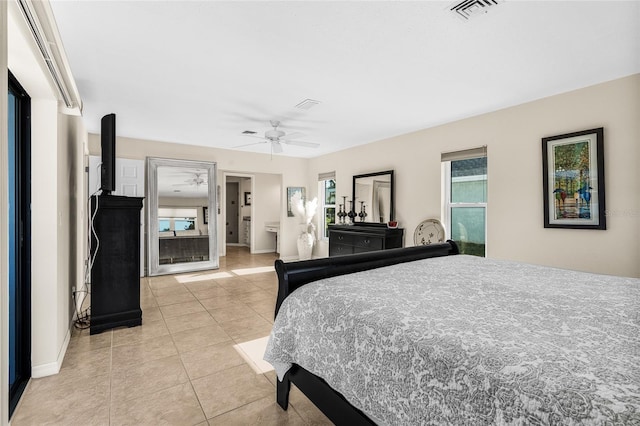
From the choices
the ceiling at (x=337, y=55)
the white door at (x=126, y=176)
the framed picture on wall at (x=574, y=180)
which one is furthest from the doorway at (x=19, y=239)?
the framed picture on wall at (x=574, y=180)

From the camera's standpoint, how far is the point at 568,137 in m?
3.00

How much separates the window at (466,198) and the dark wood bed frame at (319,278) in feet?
6.14

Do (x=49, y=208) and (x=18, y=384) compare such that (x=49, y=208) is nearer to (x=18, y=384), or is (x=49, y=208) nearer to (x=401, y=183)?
(x=18, y=384)

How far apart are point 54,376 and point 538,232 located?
4363 millimetres

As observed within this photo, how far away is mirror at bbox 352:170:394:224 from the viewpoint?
496 cm

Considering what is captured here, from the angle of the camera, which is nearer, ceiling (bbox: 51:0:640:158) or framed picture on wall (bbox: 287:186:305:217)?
ceiling (bbox: 51:0:640:158)

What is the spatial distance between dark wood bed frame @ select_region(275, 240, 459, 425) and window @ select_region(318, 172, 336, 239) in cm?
405

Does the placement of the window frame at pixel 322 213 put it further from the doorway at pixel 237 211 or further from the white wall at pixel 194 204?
the doorway at pixel 237 211

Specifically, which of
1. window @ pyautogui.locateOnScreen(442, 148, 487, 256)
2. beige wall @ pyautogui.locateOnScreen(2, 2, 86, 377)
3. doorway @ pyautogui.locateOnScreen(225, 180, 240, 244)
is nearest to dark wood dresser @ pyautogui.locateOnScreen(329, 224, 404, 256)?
window @ pyautogui.locateOnScreen(442, 148, 487, 256)

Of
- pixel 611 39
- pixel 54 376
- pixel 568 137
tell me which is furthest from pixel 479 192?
pixel 54 376

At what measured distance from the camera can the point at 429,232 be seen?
4.29m

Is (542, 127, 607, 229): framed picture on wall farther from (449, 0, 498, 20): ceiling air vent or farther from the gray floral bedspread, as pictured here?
(449, 0, 498, 20): ceiling air vent

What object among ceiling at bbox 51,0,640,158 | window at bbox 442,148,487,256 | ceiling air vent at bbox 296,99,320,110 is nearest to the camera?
A: ceiling at bbox 51,0,640,158

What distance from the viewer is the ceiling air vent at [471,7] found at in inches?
69.5
